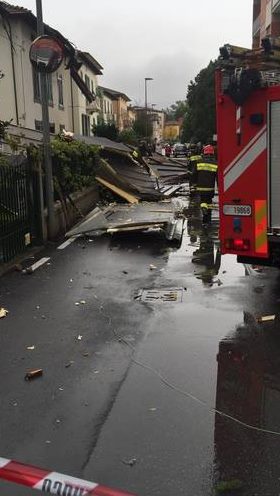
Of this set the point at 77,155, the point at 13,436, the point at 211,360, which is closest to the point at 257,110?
the point at 211,360

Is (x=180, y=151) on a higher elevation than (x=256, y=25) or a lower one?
lower

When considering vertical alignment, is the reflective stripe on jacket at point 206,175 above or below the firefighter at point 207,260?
above

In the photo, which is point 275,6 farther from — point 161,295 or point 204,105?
point 204,105

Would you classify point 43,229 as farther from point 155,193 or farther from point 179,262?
point 155,193

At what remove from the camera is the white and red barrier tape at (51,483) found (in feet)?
8.27

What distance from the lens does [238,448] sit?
145 inches

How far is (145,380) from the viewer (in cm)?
481

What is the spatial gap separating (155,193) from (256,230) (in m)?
12.8

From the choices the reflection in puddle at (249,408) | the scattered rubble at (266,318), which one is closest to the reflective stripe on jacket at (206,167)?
the scattered rubble at (266,318)

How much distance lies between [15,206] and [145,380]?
603 centimetres

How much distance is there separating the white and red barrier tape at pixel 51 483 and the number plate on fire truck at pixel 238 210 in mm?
4478

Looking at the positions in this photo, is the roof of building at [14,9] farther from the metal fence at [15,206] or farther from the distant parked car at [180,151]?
the distant parked car at [180,151]

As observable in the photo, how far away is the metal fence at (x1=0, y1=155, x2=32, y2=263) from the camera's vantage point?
9430 millimetres

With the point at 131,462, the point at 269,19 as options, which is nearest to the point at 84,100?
the point at 269,19
